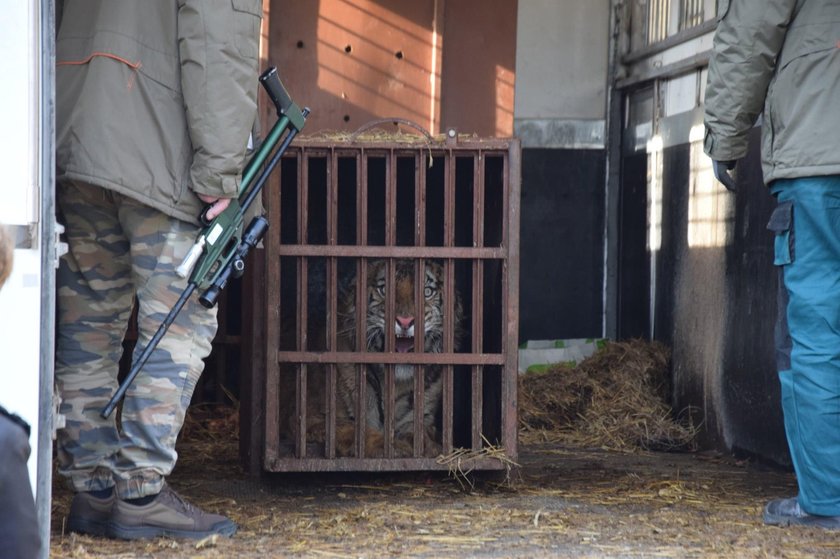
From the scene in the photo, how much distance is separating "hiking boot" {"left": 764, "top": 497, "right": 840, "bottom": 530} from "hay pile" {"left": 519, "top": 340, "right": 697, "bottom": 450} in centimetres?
220

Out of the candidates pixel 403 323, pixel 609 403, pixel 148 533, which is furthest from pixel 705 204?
pixel 148 533

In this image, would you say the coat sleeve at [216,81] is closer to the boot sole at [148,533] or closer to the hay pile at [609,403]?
the boot sole at [148,533]

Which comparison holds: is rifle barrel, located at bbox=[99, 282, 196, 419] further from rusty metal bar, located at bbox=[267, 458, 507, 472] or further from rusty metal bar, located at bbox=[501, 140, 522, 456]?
rusty metal bar, located at bbox=[501, 140, 522, 456]

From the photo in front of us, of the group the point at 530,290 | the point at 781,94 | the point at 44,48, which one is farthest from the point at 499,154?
the point at 530,290

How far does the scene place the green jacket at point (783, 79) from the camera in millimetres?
3881

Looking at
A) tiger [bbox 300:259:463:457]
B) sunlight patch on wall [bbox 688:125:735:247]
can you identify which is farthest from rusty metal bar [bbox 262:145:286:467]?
sunlight patch on wall [bbox 688:125:735:247]

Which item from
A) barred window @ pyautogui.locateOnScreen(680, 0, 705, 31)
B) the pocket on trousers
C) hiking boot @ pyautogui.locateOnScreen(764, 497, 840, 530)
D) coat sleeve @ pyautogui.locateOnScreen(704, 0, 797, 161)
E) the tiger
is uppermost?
barred window @ pyautogui.locateOnScreen(680, 0, 705, 31)

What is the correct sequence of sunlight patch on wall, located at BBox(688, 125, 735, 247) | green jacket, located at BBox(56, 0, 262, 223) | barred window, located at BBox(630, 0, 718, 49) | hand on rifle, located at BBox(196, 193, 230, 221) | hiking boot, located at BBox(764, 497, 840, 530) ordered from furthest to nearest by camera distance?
barred window, located at BBox(630, 0, 718, 49), sunlight patch on wall, located at BBox(688, 125, 735, 247), hiking boot, located at BBox(764, 497, 840, 530), hand on rifle, located at BBox(196, 193, 230, 221), green jacket, located at BBox(56, 0, 262, 223)

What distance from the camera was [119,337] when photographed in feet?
12.9

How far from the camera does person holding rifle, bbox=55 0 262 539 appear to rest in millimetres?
3627

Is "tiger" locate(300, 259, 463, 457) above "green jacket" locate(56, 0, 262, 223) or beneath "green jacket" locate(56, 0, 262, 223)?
beneath

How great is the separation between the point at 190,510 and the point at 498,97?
3.58m

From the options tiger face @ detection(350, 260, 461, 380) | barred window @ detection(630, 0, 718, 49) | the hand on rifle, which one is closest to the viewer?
the hand on rifle

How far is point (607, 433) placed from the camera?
642 centimetres
